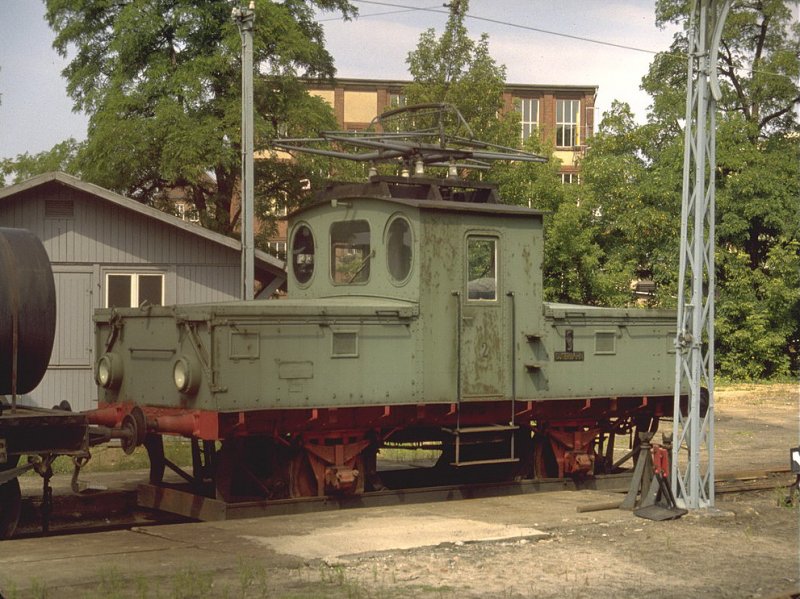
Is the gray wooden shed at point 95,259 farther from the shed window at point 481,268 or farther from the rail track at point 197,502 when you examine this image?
the shed window at point 481,268

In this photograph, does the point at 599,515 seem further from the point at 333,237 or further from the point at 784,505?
the point at 333,237

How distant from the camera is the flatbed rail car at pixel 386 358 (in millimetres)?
11680

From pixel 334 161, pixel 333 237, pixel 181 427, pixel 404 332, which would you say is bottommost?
pixel 181 427

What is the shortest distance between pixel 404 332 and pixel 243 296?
5592mm

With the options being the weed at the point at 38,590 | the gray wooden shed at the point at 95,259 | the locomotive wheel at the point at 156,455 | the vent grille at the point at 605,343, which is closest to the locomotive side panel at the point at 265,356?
the locomotive wheel at the point at 156,455

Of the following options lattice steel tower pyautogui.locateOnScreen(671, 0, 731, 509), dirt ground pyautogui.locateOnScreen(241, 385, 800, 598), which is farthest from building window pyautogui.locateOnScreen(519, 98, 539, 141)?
dirt ground pyautogui.locateOnScreen(241, 385, 800, 598)

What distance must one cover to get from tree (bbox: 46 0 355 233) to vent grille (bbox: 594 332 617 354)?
17573 millimetres

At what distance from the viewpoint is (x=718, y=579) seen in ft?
29.6

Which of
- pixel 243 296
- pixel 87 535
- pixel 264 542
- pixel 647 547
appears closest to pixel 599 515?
pixel 647 547

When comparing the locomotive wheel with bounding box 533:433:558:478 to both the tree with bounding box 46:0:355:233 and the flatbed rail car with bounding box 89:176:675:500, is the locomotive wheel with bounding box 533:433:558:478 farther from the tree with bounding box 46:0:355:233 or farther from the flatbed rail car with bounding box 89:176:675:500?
the tree with bounding box 46:0:355:233

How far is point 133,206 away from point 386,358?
800cm

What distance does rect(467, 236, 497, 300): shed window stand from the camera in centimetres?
1319

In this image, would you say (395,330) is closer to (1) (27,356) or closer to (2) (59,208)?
(1) (27,356)

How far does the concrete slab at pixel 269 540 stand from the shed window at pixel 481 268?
2.32 metres
